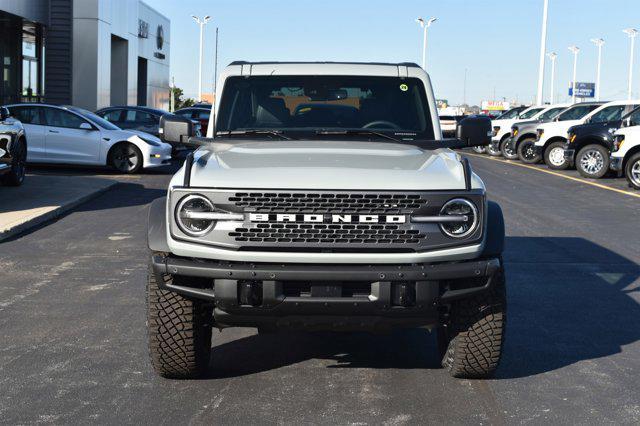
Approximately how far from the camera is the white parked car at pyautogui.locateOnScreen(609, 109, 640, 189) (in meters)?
21.3

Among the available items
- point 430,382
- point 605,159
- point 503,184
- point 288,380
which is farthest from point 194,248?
point 605,159

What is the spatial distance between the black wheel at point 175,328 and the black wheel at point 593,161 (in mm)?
20180

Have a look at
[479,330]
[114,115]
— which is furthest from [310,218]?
[114,115]

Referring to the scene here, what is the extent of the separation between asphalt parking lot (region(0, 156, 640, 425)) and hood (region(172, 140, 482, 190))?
118 cm

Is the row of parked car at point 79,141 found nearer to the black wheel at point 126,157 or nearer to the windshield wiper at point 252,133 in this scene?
the black wheel at point 126,157

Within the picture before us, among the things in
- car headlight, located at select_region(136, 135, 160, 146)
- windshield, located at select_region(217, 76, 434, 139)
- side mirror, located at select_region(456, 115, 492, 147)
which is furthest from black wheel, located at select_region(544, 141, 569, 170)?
side mirror, located at select_region(456, 115, 492, 147)

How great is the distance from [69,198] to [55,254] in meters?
5.41

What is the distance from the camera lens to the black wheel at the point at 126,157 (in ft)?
73.2

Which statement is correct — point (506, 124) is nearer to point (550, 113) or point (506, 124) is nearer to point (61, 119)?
point (550, 113)

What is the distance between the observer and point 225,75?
7.23 m

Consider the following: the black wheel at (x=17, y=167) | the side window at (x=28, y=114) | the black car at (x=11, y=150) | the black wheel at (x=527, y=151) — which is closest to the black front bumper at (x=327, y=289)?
the black car at (x=11, y=150)

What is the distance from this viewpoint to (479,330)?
5613 millimetres

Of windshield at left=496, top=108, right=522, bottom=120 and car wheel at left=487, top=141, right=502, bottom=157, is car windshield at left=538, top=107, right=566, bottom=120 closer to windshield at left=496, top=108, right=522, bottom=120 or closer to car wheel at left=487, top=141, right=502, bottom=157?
car wheel at left=487, top=141, right=502, bottom=157

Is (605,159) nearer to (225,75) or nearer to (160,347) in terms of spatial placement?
(225,75)
